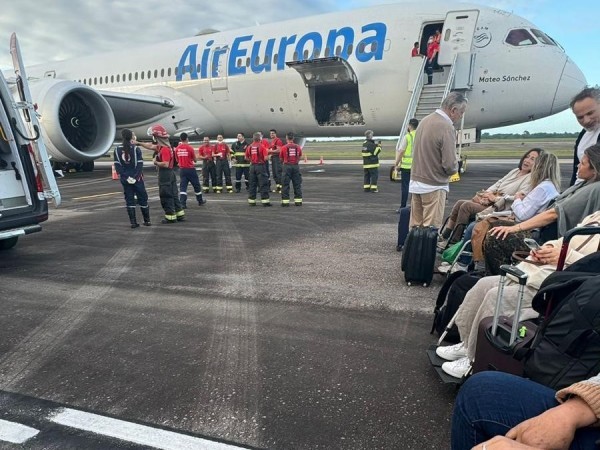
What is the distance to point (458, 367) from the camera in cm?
262

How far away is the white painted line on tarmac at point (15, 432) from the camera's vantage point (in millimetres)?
2221

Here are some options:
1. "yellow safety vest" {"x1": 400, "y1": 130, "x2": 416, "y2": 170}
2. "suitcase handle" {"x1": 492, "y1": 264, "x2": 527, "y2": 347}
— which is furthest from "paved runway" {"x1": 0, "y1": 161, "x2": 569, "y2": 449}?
"yellow safety vest" {"x1": 400, "y1": 130, "x2": 416, "y2": 170}

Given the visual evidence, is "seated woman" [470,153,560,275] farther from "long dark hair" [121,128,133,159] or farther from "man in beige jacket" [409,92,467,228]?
"long dark hair" [121,128,133,159]

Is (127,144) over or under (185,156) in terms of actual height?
over

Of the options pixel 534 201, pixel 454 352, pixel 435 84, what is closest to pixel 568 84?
pixel 435 84

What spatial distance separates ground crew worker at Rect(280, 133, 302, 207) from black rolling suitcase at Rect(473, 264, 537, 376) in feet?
23.1

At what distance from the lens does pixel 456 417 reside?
164cm

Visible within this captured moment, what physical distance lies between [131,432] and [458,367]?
1841 millimetres

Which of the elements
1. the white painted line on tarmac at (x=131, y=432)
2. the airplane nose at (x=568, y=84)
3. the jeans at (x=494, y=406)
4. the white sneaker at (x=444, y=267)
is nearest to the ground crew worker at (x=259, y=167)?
the white sneaker at (x=444, y=267)

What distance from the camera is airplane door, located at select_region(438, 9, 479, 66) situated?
11383mm

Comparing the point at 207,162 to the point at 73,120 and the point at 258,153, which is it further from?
the point at 73,120

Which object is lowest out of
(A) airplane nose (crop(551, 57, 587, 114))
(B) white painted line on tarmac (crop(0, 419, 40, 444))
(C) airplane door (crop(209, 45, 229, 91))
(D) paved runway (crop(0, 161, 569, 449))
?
(D) paved runway (crop(0, 161, 569, 449))

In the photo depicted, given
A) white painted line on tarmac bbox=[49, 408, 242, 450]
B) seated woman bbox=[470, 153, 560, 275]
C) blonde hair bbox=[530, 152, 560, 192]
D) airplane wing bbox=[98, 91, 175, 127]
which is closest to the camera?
white painted line on tarmac bbox=[49, 408, 242, 450]

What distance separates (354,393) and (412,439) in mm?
470
